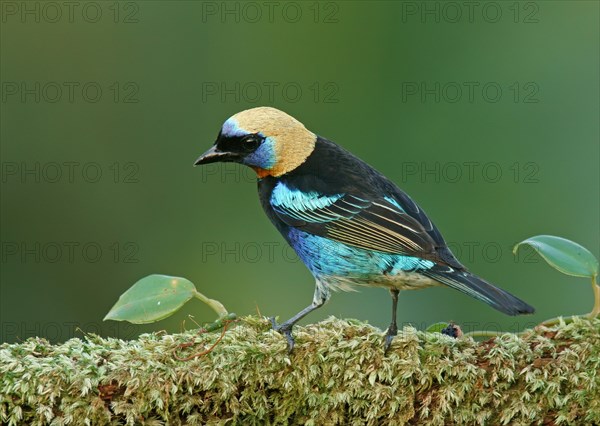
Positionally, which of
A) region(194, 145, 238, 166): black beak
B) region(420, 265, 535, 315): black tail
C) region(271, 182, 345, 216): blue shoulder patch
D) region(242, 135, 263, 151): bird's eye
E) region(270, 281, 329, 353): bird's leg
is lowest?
region(270, 281, 329, 353): bird's leg

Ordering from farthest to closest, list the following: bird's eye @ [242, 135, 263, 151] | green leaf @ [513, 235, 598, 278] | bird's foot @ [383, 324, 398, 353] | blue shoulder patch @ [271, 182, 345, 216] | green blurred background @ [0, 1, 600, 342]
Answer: green blurred background @ [0, 1, 600, 342]
bird's eye @ [242, 135, 263, 151]
blue shoulder patch @ [271, 182, 345, 216]
green leaf @ [513, 235, 598, 278]
bird's foot @ [383, 324, 398, 353]

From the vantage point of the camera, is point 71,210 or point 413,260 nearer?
point 413,260

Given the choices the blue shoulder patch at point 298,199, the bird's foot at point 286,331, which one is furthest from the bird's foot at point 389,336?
the blue shoulder patch at point 298,199

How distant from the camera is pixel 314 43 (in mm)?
7723

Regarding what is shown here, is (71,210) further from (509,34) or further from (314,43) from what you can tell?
(509,34)

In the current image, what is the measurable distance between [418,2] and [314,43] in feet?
3.29

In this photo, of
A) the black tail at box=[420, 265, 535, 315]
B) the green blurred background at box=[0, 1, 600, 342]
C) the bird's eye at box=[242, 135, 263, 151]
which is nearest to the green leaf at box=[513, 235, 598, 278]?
the black tail at box=[420, 265, 535, 315]

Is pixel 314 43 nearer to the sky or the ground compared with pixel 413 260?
nearer to the sky

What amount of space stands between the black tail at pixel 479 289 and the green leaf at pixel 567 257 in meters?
0.22

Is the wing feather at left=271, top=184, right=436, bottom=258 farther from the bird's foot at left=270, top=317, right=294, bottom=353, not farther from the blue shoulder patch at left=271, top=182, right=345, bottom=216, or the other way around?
the bird's foot at left=270, top=317, right=294, bottom=353

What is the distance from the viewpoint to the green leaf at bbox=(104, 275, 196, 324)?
3.76 metres

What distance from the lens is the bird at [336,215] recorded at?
4125 mm

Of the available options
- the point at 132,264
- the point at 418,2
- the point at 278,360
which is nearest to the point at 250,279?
the point at 132,264

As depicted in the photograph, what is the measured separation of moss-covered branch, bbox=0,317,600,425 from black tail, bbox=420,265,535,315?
4.7 inches
